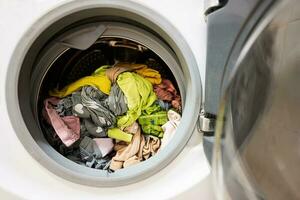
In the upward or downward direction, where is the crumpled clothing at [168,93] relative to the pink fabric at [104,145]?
upward

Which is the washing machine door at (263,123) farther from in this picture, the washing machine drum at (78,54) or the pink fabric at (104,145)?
the pink fabric at (104,145)

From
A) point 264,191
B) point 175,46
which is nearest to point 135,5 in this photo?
point 175,46

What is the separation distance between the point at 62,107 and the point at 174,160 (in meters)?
0.34

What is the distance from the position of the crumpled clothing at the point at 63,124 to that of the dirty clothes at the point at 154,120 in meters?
0.17

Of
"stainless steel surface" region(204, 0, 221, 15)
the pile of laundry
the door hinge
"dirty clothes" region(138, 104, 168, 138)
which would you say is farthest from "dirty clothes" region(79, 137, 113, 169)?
"stainless steel surface" region(204, 0, 221, 15)

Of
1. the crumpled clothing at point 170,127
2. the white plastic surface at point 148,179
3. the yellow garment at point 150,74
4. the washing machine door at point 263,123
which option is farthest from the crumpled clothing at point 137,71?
the washing machine door at point 263,123

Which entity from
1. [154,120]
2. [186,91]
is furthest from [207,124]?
[154,120]

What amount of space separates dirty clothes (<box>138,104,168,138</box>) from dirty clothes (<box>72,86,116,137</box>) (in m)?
0.08

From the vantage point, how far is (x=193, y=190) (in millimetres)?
1144

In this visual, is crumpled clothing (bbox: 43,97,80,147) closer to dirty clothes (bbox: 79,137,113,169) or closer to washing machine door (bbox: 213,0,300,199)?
dirty clothes (bbox: 79,137,113,169)

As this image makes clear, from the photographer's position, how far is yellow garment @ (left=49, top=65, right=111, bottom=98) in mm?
1281

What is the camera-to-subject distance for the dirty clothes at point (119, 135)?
4.16 feet

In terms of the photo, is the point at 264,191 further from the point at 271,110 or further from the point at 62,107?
the point at 62,107

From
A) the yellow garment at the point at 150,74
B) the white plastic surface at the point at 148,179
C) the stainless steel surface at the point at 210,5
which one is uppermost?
the stainless steel surface at the point at 210,5
